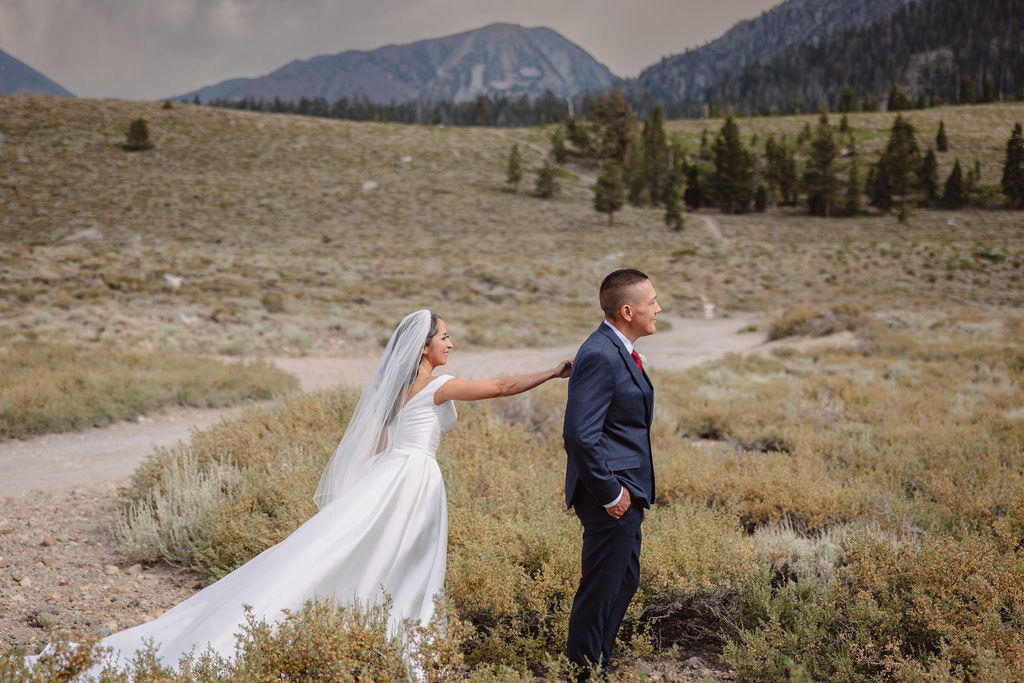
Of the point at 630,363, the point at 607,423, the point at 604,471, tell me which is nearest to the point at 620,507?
the point at 604,471

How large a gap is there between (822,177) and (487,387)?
212 ft

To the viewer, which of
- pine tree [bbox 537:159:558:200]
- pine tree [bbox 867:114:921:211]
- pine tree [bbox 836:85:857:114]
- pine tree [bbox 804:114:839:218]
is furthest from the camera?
pine tree [bbox 836:85:857:114]

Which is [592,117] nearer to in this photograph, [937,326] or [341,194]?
[341,194]

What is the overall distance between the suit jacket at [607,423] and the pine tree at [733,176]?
214 ft

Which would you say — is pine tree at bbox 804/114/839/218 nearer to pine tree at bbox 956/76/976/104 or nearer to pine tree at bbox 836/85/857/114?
pine tree at bbox 836/85/857/114

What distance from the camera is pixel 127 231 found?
37031mm

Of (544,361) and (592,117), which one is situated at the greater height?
(592,117)

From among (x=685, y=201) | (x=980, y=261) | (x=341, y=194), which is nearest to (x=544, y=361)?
(x=980, y=261)

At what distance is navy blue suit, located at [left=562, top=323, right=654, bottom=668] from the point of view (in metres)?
2.55

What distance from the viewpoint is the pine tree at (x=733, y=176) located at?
62.2m

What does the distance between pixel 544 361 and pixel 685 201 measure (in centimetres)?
5561

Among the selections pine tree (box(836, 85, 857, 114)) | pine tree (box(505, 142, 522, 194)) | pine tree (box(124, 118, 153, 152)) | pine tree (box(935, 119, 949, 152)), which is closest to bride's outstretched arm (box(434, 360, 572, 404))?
pine tree (box(505, 142, 522, 194))

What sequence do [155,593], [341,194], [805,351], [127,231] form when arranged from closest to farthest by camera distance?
[155,593] < [805,351] < [127,231] < [341,194]

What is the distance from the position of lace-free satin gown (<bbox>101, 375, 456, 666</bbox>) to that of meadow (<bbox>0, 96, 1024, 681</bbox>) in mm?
211
